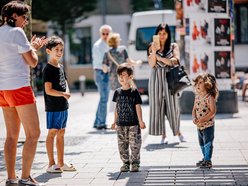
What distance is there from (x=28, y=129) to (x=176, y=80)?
3.97 metres

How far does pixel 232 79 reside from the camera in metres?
15.2

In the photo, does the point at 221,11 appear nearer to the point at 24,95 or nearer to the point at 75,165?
the point at 75,165

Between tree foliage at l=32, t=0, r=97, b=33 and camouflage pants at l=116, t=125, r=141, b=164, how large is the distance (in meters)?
29.9

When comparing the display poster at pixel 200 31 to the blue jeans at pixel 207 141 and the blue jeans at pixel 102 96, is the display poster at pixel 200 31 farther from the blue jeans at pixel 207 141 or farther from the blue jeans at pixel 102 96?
the blue jeans at pixel 207 141

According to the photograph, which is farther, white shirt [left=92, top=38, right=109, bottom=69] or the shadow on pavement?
white shirt [left=92, top=38, right=109, bottom=69]

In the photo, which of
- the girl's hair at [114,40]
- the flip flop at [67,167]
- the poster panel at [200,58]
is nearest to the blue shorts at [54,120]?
the flip flop at [67,167]

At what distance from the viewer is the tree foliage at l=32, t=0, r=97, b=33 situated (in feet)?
123

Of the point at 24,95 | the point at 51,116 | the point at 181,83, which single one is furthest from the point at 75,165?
the point at 181,83

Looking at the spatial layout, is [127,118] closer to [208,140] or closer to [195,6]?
[208,140]

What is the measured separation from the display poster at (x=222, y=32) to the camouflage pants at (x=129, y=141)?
7.32 meters

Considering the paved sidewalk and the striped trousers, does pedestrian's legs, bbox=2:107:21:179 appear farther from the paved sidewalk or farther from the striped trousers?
the striped trousers

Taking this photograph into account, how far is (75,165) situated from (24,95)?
1883 millimetres

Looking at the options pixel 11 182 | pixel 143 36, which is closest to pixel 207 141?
pixel 11 182

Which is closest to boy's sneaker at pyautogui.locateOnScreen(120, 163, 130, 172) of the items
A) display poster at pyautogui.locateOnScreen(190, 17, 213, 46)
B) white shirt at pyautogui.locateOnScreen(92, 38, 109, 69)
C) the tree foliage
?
white shirt at pyautogui.locateOnScreen(92, 38, 109, 69)
